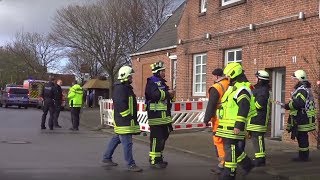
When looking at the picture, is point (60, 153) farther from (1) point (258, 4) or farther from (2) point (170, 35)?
(2) point (170, 35)

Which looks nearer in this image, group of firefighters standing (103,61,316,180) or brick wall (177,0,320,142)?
group of firefighters standing (103,61,316,180)

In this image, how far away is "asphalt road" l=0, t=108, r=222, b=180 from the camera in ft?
29.2

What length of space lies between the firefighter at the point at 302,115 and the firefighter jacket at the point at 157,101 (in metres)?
2.66

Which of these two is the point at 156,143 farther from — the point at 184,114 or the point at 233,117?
the point at 184,114

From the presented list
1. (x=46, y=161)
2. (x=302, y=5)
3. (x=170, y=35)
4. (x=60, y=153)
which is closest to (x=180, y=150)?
(x=60, y=153)

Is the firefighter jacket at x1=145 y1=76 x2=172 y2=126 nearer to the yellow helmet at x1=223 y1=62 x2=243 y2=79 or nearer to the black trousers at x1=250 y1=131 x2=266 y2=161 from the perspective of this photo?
the black trousers at x1=250 y1=131 x2=266 y2=161

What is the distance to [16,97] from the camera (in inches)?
1604

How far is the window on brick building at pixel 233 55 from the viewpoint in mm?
17250

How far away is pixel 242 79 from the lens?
26.8ft

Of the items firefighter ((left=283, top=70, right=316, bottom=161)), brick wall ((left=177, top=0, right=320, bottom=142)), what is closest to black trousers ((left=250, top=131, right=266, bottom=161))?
firefighter ((left=283, top=70, right=316, bottom=161))

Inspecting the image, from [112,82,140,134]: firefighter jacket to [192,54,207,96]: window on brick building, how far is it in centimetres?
1014

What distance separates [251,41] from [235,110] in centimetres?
856

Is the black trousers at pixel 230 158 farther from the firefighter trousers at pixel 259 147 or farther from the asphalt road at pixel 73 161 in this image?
the firefighter trousers at pixel 259 147

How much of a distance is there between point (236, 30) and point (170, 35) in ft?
33.7
